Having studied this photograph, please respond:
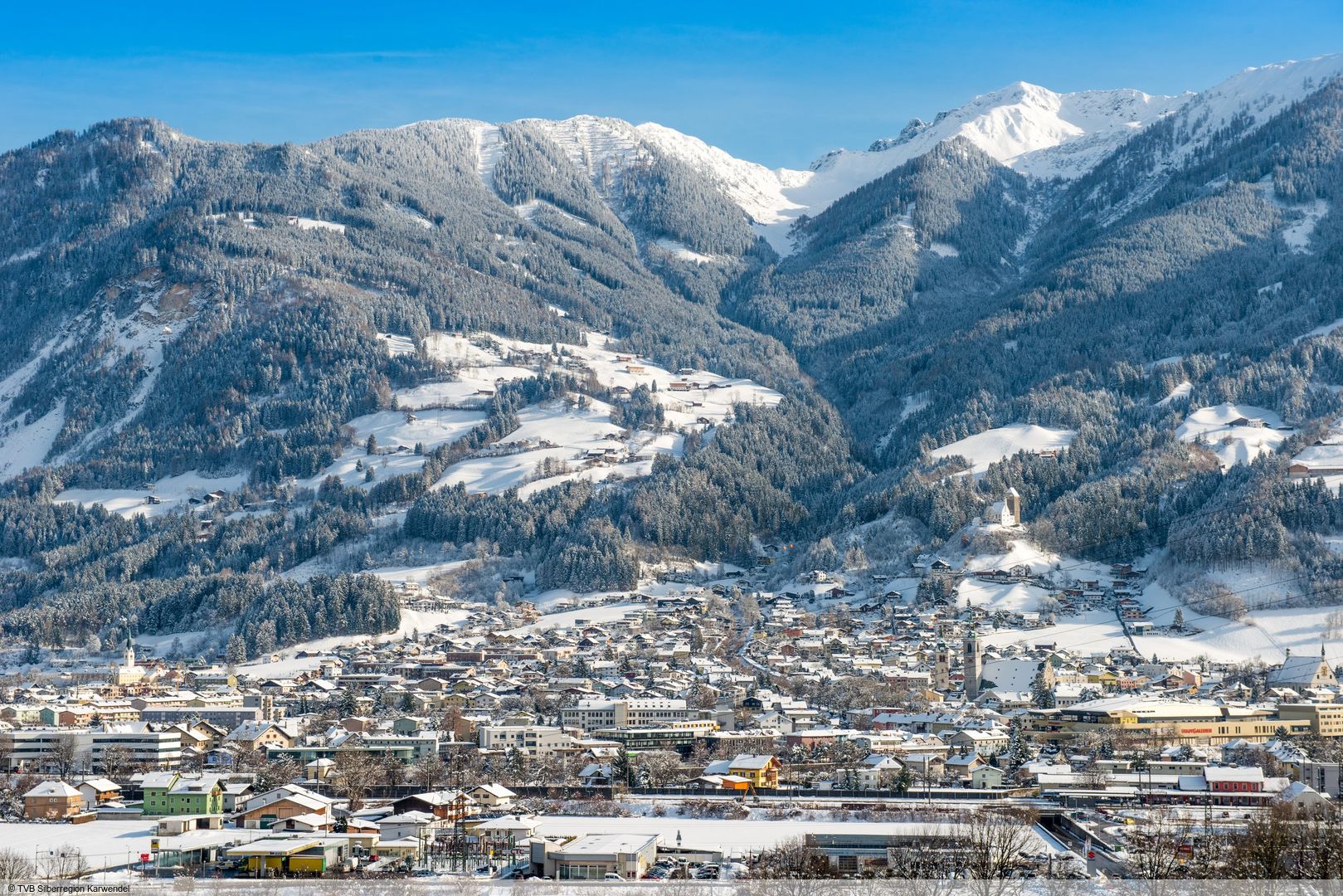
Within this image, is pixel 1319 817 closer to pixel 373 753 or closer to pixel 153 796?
pixel 153 796

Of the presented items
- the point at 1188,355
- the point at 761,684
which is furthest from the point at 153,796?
the point at 1188,355

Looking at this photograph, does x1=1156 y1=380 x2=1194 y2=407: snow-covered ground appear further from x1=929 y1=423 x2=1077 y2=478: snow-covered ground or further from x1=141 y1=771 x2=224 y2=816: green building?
x1=141 y1=771 x2=224 y2=816: green building

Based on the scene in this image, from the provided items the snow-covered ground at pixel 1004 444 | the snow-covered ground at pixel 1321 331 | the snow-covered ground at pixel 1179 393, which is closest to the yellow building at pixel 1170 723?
the snow-covered ground at pixel 1004 444

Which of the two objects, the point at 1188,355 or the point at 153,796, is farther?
the point at 1188,355

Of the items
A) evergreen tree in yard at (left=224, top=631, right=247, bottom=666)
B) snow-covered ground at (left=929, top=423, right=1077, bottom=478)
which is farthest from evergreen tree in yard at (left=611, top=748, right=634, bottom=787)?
snow-covered ground at (left=929, top=423, right=1077, bottom=478)

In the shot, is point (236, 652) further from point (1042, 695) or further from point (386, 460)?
point (1042, 695)

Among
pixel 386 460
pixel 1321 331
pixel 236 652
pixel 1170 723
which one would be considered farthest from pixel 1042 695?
pixel 386 460

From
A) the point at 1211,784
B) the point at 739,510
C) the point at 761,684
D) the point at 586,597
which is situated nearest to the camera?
the point at 1211,784
